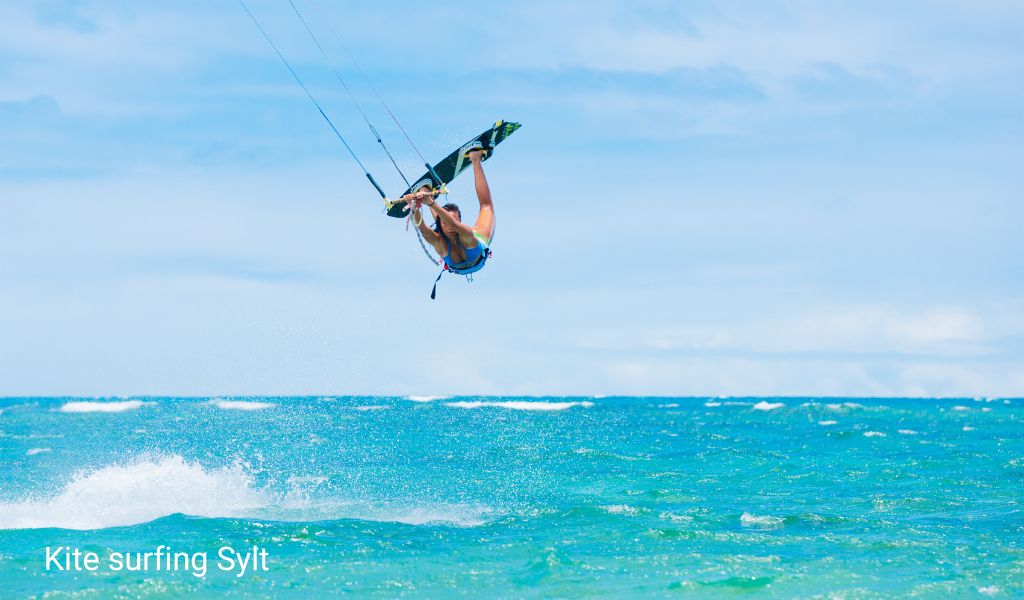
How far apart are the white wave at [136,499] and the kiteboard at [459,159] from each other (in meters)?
8.49

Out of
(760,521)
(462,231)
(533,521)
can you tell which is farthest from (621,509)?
(462,231)

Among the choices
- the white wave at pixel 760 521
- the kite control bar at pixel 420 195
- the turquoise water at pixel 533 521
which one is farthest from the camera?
the white wave at pixel 760 521

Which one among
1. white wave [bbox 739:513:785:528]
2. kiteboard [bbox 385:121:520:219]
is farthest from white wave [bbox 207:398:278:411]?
kiteboard [bbox 385:121:520:219]

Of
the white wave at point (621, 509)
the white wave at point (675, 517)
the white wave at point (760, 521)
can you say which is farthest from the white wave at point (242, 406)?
the white wave at point (760, 521)

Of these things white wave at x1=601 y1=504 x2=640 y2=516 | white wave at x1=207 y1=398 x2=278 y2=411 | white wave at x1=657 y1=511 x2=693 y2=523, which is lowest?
white wave at x1=657 y1=511 x2=693 y2=523

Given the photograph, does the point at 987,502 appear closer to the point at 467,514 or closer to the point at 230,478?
the point at 467,514

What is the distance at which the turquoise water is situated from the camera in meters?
11.4

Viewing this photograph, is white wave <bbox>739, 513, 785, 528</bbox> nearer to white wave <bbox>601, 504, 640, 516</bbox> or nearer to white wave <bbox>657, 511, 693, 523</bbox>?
white wave <bbox>657, 511, 693, 523</bbox>

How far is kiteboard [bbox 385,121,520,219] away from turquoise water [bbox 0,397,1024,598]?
168 inches

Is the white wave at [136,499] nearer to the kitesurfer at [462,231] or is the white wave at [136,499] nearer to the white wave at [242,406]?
the kitesurfer at [462,231]

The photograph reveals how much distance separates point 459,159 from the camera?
413 inches

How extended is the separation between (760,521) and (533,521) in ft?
11.4

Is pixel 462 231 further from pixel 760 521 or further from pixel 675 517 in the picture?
pixel 760 521

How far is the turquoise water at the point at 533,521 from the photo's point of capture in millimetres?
11422
